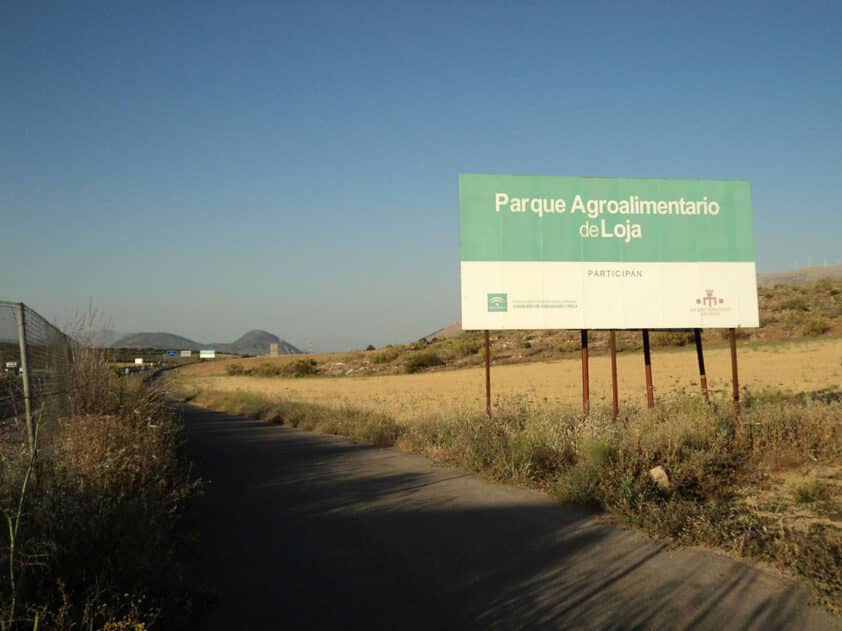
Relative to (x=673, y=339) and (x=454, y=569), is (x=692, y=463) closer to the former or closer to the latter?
(x=454, y=569)

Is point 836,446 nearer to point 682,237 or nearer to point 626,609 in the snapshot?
point 682,237

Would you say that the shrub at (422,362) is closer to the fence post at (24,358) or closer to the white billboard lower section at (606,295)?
the white billboard lower section at (606,295)

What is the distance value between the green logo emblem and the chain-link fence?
288 inches

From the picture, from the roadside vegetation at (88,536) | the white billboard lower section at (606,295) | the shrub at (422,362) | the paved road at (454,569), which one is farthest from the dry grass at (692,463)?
the shrub at (422,362)

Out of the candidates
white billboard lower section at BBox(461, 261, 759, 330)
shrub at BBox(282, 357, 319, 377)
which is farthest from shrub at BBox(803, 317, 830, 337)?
shrub at BBox(282, 357, 319, 377)

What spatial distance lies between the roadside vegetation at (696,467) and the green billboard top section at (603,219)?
3.02 meters

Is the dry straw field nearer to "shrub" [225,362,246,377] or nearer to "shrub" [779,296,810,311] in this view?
"shrub" [779,296,810,311]

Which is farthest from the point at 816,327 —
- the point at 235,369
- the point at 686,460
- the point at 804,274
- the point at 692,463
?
the point at 804,274

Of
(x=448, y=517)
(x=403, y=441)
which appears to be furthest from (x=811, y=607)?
(x=403, y=441)

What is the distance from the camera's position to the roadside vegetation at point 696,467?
21.0 ft

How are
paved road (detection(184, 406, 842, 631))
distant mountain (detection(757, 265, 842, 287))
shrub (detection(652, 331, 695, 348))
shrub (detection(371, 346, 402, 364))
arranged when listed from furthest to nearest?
distant mountain (detection(757, 265, 842, 287))
shrub (detection(371, 346, 402, 364))
shrub (detection(652, 331, 695, 348))
paved road (detection(184, 406, 842, 631))

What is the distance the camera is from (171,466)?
29.3 ft

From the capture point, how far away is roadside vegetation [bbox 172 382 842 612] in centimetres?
640

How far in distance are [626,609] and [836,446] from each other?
20.4 feet
